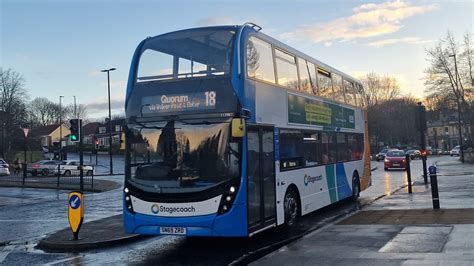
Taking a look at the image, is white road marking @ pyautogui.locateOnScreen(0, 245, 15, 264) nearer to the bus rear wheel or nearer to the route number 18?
the route number 18

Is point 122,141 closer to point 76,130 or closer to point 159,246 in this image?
point 159,246

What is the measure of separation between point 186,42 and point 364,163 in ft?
33.9

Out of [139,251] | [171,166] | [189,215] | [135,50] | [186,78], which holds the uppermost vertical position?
[135,50]

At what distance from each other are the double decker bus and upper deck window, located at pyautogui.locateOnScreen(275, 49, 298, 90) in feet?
0.16

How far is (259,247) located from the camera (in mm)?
9164

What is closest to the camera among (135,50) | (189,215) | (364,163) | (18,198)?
(189,215)

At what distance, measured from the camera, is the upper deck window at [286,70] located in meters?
10.7

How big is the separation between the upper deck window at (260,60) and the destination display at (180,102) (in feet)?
3.14

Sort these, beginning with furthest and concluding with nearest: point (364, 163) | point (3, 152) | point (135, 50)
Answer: point (3, 152), point (364, 163), point (135, 50)

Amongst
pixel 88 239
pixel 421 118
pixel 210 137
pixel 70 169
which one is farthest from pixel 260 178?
pixel 70 169

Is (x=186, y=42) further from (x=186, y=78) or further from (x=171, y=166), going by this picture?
(x=171, y=166)

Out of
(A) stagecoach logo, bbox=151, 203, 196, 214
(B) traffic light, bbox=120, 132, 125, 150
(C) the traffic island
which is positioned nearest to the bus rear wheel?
(A) stagecoach logo, bbox=151, 203, 196, 214

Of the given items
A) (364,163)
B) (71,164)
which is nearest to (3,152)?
(71,164)

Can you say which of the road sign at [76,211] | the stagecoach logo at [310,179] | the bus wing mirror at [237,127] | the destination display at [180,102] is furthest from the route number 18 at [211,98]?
the stagecoach logo at [310,179]
